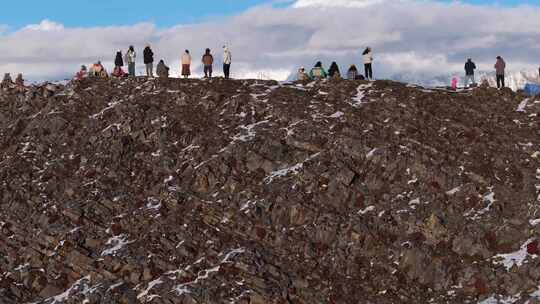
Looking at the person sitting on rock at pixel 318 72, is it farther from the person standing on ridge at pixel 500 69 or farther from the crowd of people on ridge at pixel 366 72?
the person standing on ridge at pixel 500 69

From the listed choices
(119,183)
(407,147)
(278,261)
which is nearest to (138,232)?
(119,183)

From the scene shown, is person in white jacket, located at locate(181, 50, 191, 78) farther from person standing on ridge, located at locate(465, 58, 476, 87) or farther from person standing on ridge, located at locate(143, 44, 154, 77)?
person standing on ridge, located at locate(465, 58, 476, 87)

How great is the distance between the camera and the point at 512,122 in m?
40.3

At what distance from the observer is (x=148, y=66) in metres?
49.6

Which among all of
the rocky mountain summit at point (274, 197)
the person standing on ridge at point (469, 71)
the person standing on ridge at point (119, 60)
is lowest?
the rocky mountain summit at point (274, 197)

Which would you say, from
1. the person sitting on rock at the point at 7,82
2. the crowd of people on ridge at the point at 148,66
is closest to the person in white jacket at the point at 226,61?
the crowd of people on ridge at the point at 148,66

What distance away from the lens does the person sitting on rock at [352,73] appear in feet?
163

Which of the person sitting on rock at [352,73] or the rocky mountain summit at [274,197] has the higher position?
the person sitting on rock at [352,73]

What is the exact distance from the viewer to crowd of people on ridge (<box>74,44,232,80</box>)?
161ft

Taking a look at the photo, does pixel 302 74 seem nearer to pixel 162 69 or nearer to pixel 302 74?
pixel 302 74

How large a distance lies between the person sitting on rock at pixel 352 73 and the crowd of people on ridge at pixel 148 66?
8306 millimetres

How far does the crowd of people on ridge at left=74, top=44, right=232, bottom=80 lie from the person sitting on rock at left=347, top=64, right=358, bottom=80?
8.31 meters

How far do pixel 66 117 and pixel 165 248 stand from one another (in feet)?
45.7

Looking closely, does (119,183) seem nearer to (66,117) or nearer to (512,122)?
(66,117)
